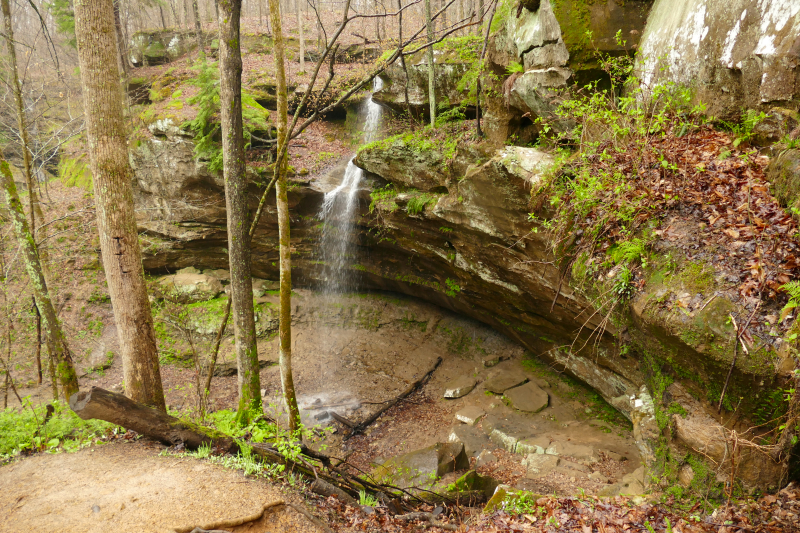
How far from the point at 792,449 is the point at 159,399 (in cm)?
729

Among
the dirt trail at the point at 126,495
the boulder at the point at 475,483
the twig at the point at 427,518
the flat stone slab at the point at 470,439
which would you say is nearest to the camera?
the dirt trail at the point at 126,495

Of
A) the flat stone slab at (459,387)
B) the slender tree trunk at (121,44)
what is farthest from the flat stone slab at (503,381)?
the slender tree trunk at (121,44)

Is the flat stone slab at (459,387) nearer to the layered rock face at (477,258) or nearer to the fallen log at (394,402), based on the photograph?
the fallen log at (394,402)

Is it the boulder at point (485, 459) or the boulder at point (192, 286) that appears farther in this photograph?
the boulder at point (192, 286)

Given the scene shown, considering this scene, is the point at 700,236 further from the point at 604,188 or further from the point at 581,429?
the point at 581,429

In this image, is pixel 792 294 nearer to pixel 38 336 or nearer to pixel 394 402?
pixel 394 402

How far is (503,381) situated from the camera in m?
11.1

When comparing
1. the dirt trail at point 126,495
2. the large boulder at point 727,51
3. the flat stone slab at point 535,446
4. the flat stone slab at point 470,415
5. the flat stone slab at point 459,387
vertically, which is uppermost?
the large boulder at point 727,51

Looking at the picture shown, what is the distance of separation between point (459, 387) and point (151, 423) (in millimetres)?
8163

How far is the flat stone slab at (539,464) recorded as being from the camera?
296 inches

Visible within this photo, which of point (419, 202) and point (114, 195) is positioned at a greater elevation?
point (114, 195)

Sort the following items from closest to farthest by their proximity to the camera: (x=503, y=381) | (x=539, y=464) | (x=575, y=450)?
(x=539, y=464)
(x=575, y=450)
(x=503, y=381)

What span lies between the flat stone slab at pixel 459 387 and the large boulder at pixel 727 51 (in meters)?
8.34

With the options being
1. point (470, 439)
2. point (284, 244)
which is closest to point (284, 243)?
point (284, 244)
